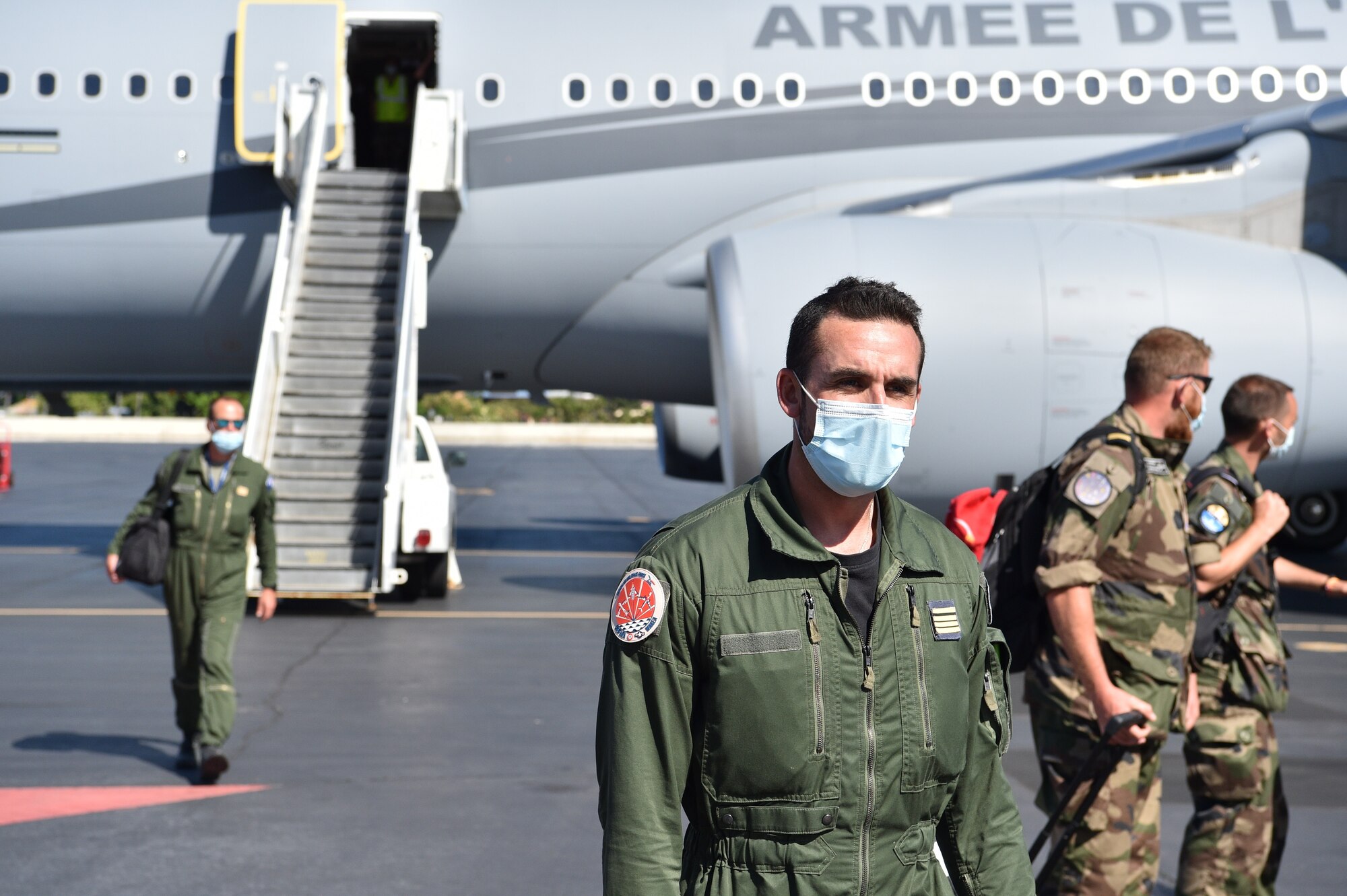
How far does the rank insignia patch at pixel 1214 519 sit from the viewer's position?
5.07 meters

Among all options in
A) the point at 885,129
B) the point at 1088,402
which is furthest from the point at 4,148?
the point at 1088,402

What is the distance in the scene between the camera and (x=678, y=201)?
1313cm

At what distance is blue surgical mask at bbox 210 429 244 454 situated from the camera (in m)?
7.34

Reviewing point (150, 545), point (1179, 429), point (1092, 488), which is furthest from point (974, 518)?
point (150, 545)

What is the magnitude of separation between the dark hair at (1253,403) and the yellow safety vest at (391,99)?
12.2m

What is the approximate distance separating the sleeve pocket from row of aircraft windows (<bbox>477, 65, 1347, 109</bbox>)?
1076cm

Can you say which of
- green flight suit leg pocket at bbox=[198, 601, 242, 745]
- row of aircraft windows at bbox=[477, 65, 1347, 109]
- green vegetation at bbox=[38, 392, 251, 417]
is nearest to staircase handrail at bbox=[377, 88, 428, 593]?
row of aircraft windows at bbox=[477, 65, 1347, 109]

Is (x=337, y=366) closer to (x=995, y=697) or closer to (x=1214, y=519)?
(x=1214, y=519)

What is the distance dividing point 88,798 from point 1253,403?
559cm

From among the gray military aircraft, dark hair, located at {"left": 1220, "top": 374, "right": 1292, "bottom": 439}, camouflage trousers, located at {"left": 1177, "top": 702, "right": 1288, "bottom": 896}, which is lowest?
camouflage trousers, located at {"left": 1177, "top": 702, "right": 1288, "bottom": 896}

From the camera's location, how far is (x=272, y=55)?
12977 millimetres

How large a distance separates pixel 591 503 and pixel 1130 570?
72.3 ft

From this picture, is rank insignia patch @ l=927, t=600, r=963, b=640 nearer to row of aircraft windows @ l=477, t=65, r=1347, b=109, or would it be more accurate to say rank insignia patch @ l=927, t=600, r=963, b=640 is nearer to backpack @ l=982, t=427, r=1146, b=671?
backpack @ l=982, t=427, r=1146, b=671

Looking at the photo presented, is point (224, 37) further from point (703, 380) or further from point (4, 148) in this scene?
point (703, 380)
